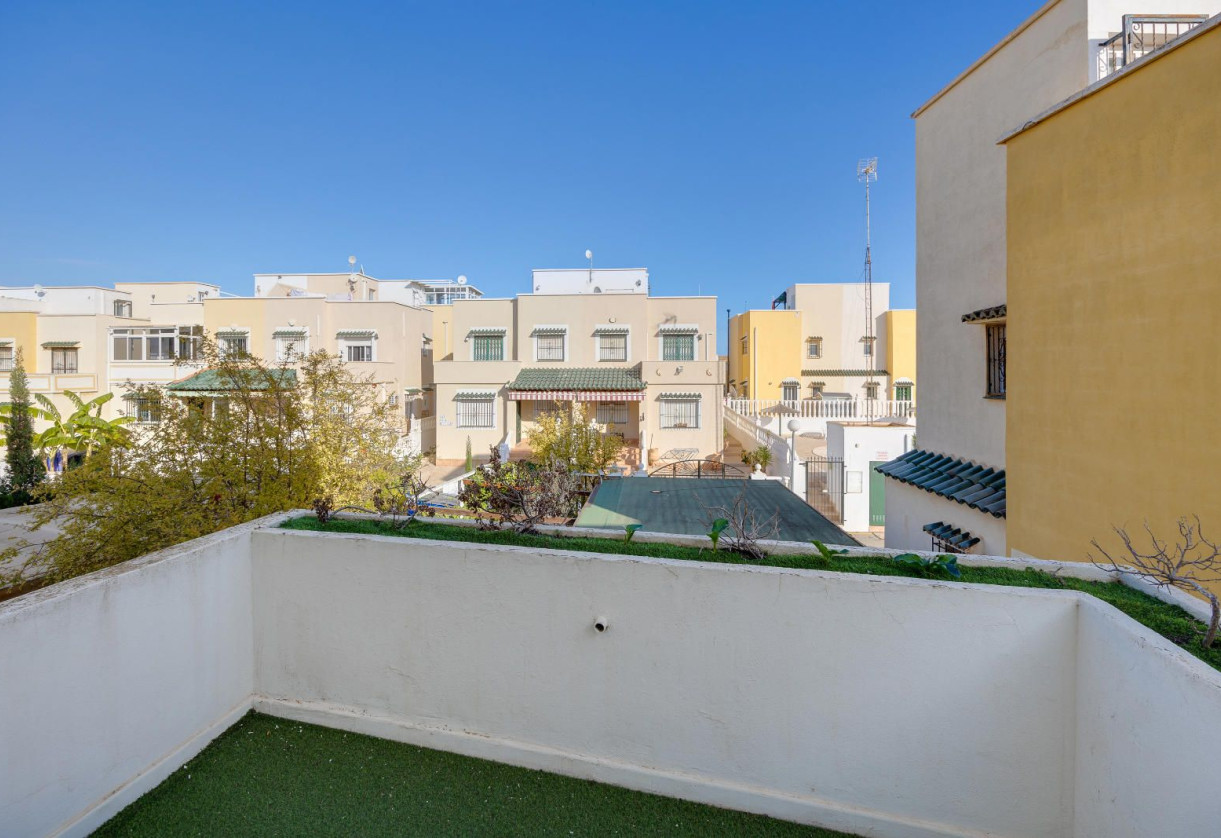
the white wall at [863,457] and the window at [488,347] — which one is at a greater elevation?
the window at [488,347]

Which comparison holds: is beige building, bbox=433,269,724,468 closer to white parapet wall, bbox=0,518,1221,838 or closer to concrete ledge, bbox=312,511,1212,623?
concrete ledge, bbox=312,511,1212,623

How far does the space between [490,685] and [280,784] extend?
200 centimetres

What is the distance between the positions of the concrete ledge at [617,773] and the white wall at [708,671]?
0.06 feet

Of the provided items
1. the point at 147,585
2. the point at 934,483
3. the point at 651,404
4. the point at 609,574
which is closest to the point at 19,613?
the point at 147,585

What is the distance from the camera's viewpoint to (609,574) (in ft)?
16.6

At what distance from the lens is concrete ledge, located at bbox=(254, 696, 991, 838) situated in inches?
180

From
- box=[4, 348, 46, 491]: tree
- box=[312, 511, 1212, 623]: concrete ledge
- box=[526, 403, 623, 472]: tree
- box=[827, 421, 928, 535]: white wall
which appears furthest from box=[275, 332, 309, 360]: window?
box=[312, 511, 1212, 623]: concrete ledge

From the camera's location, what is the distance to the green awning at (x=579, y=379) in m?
32.6

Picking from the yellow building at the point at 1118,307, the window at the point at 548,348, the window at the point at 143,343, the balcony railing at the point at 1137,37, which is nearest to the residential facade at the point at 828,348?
the window at the point at 548,348

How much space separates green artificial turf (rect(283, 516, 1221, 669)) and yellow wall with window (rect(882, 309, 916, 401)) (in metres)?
42.4

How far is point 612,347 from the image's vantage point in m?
35.3

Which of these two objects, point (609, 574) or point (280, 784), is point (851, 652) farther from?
point (280, 784)

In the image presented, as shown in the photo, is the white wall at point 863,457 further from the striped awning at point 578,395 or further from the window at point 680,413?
the striped awning at point 578,395

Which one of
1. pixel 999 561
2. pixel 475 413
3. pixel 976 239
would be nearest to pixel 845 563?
pixel 999 561
